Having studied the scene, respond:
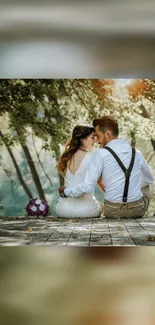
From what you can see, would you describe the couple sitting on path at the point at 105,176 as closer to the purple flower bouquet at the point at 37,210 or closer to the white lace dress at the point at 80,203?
the white lace dress at the point at 80,203

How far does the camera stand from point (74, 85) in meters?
6.73

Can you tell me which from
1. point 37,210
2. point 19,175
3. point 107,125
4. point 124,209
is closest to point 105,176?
point 124,209

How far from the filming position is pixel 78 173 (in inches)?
175

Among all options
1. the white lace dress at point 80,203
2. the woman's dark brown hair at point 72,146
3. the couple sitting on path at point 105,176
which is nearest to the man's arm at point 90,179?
the couple sitting on path at point 105,176

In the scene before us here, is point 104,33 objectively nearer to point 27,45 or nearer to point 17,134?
point 27,45

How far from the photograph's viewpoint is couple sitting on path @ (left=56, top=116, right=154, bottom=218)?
427 cm

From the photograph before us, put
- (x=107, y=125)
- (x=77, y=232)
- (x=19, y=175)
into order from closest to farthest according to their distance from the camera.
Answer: (x=77, y=232) < (x=107, y=125) < (x=19, y=175)

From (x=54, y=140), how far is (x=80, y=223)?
8.67 ft

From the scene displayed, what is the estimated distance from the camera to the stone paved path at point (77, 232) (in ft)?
10.3

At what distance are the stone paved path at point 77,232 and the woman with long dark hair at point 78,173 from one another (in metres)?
0.13

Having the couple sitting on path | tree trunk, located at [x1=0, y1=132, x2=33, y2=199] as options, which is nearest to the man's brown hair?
the couple sitting on path

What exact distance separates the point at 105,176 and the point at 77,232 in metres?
0.82

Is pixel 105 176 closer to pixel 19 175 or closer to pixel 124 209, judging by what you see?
pixel 124 209

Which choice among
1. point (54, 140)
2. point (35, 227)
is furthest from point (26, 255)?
point (54, 140)
